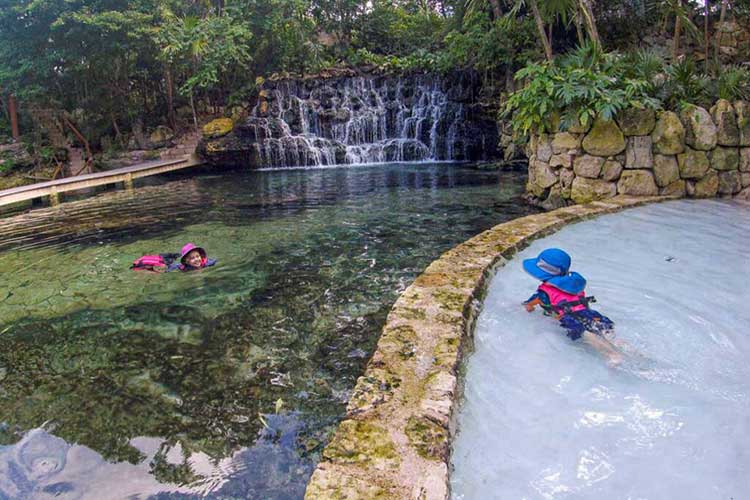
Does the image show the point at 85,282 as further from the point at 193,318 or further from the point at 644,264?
the point at 644,264

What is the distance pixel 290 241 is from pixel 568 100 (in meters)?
4.18

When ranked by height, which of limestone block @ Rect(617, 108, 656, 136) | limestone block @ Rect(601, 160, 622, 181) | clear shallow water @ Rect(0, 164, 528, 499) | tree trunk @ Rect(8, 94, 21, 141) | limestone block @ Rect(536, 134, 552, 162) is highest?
tree trunk @ Rect(8, 94, 21, 141)

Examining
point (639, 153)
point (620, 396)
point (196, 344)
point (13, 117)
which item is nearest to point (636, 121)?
point (639, 153)

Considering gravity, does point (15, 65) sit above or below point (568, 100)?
above

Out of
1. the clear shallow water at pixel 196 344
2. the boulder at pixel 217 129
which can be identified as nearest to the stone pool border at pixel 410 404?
the clear shallow water at pixel 196 344

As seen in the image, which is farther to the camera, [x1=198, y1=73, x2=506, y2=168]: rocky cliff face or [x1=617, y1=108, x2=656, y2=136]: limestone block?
[x1=198, y1=73, x2=506, y2=168]: rocky cliff face

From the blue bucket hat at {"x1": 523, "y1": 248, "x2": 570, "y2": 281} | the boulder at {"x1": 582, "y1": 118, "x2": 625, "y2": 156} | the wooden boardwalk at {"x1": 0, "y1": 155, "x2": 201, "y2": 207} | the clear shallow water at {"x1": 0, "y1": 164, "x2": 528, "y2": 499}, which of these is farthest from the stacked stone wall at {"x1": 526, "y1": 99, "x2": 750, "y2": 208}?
the wooden boardwalk at {"x1": 0, "y1": 155, "x2": 201, "y2": 207}

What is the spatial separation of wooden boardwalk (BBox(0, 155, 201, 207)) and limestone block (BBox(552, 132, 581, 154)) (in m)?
10.8

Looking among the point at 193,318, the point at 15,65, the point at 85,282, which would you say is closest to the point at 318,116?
the point at 15,65

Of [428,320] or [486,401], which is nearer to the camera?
[486,401]

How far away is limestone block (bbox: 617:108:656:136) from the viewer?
6.39 m

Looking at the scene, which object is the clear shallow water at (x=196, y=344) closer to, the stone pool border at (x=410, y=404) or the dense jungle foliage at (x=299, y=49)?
the stone pool border at (x=410, y=404)

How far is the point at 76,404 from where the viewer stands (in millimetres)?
2793

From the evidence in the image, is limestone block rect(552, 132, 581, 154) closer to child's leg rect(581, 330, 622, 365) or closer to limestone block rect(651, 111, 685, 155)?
limestone block rect(651, 111, 685, 155)
